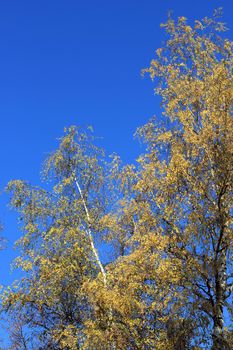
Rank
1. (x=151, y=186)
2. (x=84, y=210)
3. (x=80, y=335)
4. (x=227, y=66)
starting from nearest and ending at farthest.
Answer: (x=151, y=186), (x=227, y=66), (x=80, y=335), (x=84, y=210)

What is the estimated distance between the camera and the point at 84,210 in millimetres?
22562

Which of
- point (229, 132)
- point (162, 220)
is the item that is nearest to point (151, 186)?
point (162, 220)

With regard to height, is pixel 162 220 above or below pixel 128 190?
below

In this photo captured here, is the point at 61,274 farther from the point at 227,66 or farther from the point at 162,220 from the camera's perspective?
the point at 227,66

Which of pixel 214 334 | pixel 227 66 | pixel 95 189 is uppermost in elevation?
pixel 95 189

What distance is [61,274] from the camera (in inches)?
790

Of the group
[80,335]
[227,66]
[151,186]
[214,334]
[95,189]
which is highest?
[95,189]

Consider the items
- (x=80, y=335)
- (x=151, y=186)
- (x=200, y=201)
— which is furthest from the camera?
(x=80, y=335)

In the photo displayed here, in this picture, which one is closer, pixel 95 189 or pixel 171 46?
pixel 171 46

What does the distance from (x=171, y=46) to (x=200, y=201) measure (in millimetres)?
6614

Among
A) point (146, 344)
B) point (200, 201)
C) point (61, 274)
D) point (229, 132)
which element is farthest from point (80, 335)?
point (229, 132)

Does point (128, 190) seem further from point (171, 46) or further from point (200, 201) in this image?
point (171, 46)

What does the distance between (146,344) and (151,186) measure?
404 centimetres

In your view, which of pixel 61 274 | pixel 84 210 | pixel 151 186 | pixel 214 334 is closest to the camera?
pixel 214 334
